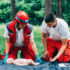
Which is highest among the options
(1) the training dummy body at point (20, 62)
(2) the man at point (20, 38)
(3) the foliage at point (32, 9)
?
(2) the man at point (20, 38)

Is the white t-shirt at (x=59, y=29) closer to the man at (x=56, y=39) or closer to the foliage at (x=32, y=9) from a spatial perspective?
the man at (x=56, y=39)

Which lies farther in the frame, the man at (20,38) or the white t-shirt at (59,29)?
the white t-shirt at (59,29)

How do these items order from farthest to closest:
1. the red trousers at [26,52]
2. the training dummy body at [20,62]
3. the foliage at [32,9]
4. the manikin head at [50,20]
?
the foliage at [32,9] → the red trousers at [26,52] → the training dummy body at [20,62] → the manikin head at [50,20]

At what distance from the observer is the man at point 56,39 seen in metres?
3.51

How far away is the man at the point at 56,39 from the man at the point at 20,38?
0.29 m

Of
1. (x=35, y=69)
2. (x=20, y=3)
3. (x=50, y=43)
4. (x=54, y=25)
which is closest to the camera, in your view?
(x=35, y=69)

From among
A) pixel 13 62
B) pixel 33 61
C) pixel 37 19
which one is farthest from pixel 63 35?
pixel 37 19

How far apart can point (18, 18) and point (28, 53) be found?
794mm

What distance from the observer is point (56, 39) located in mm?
3883

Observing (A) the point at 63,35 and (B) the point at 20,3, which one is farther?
(B) the point at 20,3

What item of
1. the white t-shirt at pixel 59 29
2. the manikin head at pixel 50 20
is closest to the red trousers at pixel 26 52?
the white t-shirt at pixel 59 29

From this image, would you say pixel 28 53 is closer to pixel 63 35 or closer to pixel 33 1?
pixel 63 35

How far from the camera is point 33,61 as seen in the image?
12.0ft

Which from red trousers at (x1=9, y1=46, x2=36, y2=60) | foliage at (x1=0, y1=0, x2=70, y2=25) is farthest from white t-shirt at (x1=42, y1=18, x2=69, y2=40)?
foliage at (x1=0, y1=0, x2=70, y2=25)
